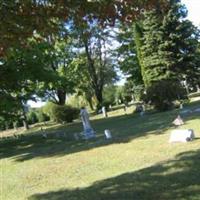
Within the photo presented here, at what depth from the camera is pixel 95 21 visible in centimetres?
814

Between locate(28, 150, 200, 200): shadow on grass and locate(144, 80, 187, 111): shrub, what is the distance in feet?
64.8

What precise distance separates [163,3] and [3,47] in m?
2.84

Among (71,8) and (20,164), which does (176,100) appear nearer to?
(20,164)

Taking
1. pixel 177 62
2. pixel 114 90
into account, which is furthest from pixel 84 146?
pixel 114 90

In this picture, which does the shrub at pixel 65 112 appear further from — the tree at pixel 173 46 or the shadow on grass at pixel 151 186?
the shadow on grass at pixel 151 186

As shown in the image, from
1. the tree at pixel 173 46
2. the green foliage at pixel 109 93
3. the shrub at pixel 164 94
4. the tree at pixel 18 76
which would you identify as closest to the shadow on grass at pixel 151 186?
the tree at pixel 18 76

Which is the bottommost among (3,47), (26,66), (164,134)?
(164,134)

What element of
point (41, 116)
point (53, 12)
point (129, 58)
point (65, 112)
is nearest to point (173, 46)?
point (65, 112)

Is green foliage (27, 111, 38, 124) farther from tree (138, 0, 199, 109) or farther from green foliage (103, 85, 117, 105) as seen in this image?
tree (138, 0, 199, 109)

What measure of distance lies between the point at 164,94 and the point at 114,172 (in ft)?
64.8

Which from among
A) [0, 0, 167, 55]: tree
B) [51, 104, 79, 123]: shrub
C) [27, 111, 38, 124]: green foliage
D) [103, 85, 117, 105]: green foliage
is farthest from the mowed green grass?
[103, 85, 117, 105]: green foliage

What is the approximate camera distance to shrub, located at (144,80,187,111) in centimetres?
3067

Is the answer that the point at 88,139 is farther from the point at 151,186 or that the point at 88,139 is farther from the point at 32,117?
the point at 32,117

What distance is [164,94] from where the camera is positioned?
3070 cm
